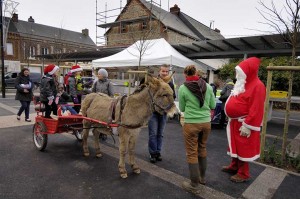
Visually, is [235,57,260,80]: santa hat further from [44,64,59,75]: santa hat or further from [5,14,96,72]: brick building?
[5,14,96,72]: brick building

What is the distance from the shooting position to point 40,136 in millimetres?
5512

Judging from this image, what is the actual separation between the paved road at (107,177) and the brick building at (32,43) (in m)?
32.1

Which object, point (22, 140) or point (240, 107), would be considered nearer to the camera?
point (240, 107)

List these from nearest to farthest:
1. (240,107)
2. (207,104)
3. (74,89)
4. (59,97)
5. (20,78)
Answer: (207,104)
(240,107)
(59,97)
(74,89)
(20,78)

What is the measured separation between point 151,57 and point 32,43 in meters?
38.5

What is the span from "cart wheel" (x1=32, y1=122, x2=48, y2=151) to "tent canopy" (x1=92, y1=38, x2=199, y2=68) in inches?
265

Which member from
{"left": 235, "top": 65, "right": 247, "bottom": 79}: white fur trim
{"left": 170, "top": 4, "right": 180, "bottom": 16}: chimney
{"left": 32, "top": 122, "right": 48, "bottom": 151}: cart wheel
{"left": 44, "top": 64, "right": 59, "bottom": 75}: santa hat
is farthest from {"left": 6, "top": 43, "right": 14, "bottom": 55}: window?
{"left": 235, "top": 65, "right": 247, "bottom": 79}: white fur trim

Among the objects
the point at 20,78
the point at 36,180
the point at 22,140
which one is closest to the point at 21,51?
the point at 20,78

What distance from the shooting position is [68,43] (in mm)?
48219

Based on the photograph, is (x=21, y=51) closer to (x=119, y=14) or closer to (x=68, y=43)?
(x=68, y=43)

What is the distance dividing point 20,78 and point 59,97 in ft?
11.1

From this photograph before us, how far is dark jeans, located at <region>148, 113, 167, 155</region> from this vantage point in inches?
191

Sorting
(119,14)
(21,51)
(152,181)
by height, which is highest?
(119,14)

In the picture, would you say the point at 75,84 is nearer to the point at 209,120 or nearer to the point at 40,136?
the point at 40,136
